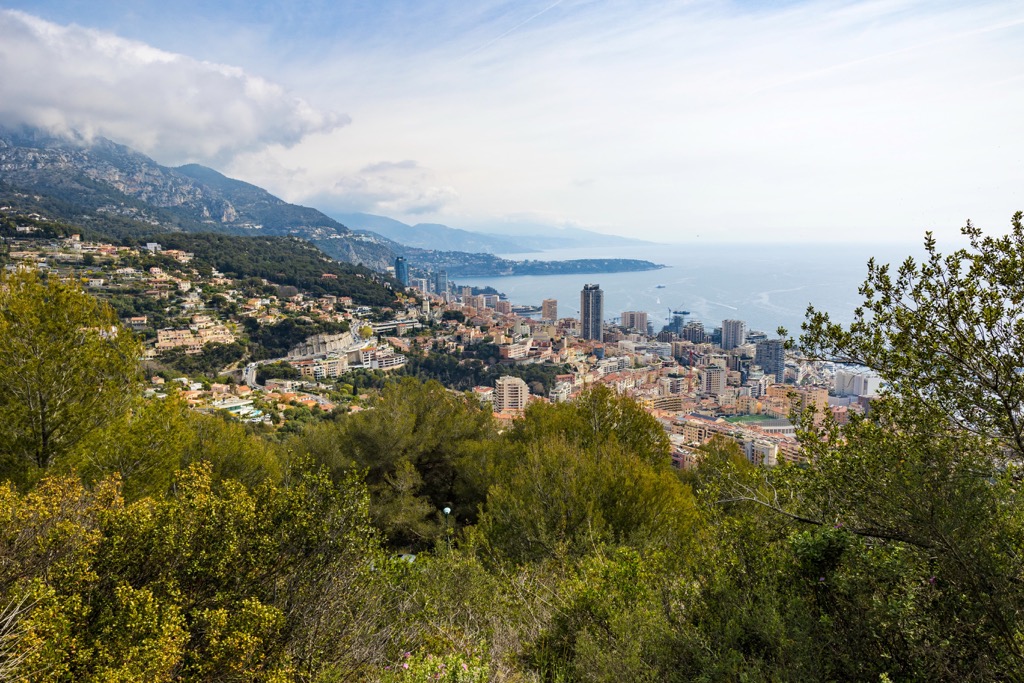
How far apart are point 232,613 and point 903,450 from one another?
3716 mm

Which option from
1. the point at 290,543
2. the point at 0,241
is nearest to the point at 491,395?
the point at 290,543

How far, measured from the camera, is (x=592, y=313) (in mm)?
56594

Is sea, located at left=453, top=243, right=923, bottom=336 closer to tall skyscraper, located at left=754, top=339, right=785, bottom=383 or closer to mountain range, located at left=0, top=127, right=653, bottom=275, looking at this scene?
tall skyscraper, located at left=754, top=339, right=785, bottom=383

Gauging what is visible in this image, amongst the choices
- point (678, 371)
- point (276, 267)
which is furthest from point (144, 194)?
point (678, 371)

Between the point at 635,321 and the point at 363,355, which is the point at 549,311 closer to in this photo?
the point at 635,321

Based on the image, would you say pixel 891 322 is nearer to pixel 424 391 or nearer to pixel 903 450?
pixel 903 450

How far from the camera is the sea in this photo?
39438mm

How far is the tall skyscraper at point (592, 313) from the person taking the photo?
56.2 meters

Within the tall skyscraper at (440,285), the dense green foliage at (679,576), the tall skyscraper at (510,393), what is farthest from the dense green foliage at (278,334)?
the tall skyscraper at (440,285)

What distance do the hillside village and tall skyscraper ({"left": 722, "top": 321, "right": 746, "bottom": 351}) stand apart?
325mm

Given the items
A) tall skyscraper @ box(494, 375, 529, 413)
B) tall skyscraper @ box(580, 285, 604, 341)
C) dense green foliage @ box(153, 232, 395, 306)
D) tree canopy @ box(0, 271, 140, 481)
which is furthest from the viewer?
tall skyscraper @ box(580, 285, 604, 341)

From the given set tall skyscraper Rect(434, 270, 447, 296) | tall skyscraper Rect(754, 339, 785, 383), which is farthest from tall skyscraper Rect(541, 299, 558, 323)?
tall skyscraper Rect(754, 339, 785, 383)

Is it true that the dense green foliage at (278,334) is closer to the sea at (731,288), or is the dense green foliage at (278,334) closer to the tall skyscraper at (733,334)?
the sea at (731,288)

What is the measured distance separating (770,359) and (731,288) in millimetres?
31274
